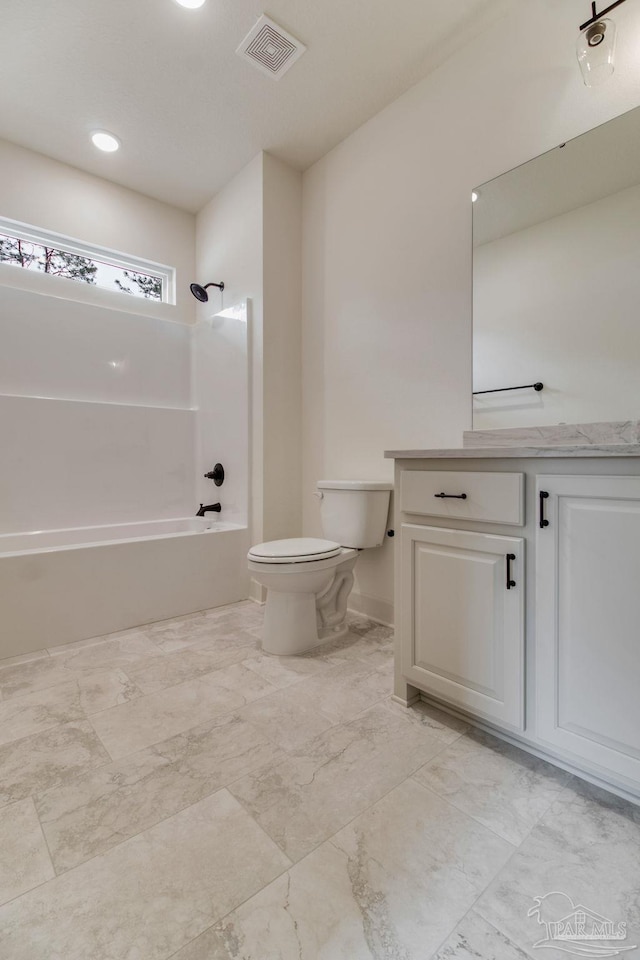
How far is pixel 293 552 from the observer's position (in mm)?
1808

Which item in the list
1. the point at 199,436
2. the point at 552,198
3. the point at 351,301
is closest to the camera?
the point at 552,198

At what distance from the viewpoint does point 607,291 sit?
4.84ft

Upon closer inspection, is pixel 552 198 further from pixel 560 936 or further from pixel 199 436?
pixel 199 436

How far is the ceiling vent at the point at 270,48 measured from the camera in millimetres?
1822

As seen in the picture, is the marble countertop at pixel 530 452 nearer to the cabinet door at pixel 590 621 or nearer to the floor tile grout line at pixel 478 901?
the cabinet door at pixel 590 621

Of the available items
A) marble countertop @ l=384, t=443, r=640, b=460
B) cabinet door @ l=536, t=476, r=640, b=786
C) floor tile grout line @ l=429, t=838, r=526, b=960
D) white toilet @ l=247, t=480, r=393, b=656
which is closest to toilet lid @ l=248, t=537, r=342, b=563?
white toilet @ l=247, t=480, r=393, b=656

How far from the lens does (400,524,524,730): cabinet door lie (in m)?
1.14

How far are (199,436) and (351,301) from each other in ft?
4.69

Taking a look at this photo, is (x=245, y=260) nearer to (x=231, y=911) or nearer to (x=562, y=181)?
(x=562, y=181)

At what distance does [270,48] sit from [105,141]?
46.5 inches

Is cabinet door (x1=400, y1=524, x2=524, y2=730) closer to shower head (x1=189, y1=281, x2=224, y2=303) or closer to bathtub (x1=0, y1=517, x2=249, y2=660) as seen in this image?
bathtub (x1=0, y1=517, x2=249, y2=660)

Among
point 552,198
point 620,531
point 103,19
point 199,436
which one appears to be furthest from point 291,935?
point 103,19

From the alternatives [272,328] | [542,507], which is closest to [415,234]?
[272,328]

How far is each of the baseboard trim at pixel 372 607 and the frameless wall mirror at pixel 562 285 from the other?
1061mm
